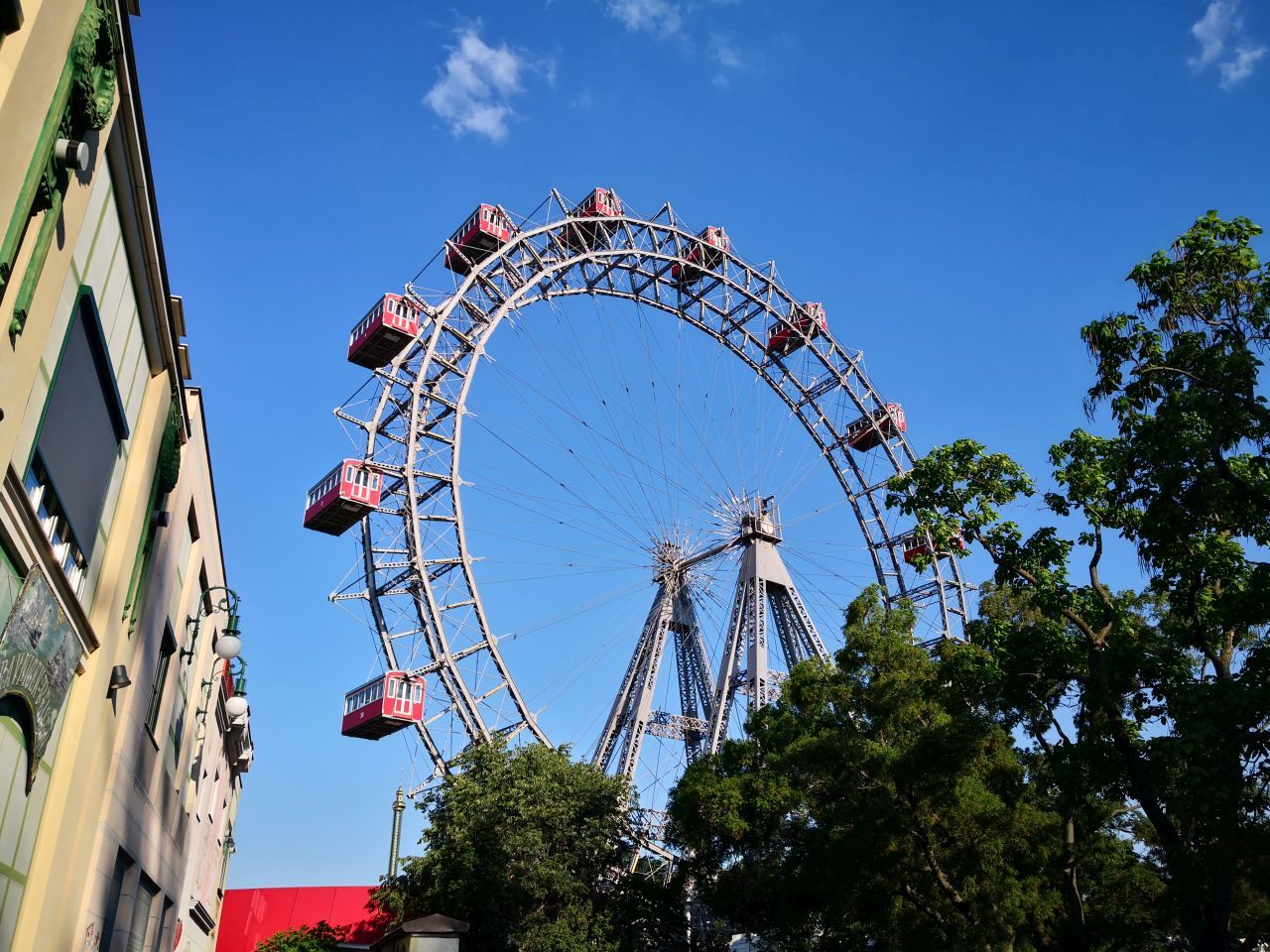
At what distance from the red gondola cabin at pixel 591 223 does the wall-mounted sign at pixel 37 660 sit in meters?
34.9

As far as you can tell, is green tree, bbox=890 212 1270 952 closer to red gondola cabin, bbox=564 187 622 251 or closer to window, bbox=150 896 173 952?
window, bbox=150 896 173 952

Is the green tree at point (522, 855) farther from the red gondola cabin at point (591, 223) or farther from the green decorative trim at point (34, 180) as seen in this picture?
the green decorative trim at point (34, 180)

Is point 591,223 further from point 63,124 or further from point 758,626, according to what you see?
point 63,124

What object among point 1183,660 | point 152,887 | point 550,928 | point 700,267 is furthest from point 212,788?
point 700,267

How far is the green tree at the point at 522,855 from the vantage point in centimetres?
3250

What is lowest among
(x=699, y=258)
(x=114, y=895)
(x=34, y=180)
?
(x=114, y=895)

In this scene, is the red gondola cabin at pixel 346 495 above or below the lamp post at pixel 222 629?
above

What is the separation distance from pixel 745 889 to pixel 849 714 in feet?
24.9

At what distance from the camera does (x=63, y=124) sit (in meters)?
9.64

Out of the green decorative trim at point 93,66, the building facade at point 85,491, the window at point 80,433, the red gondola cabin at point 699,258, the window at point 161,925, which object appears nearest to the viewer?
the building facade at point 85,491

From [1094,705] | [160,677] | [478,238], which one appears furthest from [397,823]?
[1094,705]

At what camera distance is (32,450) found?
9.99m

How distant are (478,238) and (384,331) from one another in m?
5.43

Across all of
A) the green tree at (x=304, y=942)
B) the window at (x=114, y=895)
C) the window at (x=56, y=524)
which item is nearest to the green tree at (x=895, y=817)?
the window at (x=114, y=895)
